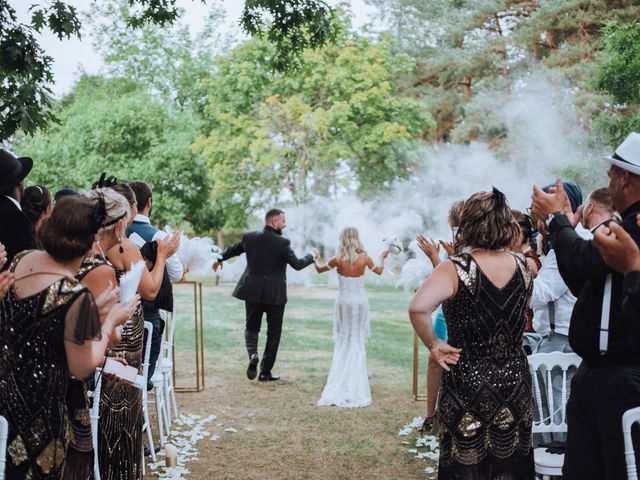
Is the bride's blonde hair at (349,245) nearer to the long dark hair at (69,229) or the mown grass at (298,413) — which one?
the mown grass at (298,413)

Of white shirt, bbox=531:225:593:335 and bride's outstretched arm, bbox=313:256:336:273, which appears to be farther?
bride's outstretched arm, bbox=313:256:336:273

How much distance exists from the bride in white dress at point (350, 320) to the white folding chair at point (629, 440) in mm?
5454

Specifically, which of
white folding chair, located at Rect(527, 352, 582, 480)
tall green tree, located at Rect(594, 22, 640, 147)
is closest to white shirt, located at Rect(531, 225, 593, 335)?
white folding chair, located at Rect(527, 352, 582, 480)

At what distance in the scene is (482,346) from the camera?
131 inches

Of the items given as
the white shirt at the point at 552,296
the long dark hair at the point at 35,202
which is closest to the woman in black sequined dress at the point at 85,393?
the long dark hair at the point at 35,202

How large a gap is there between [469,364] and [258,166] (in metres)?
23.0

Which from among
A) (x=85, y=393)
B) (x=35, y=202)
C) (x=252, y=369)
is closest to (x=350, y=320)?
(x=252, y=369)

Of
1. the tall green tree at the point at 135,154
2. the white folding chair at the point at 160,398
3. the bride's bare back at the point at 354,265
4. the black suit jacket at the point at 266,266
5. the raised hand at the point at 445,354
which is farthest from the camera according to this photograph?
the tall green tree at the point at 135,154

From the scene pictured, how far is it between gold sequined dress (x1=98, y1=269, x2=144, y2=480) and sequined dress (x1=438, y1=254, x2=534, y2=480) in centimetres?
181

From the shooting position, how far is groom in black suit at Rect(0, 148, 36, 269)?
380 centimetres

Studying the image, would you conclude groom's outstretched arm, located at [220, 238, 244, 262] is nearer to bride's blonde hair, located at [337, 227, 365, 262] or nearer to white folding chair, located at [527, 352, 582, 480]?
bride's blonde hair, located at [337, 227, 365, 262]

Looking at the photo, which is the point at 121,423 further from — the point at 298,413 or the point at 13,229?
the point at 298,413

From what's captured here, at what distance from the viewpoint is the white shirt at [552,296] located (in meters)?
4.43

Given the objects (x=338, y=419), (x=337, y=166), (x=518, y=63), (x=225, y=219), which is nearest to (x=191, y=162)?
(x=225, y=219)
